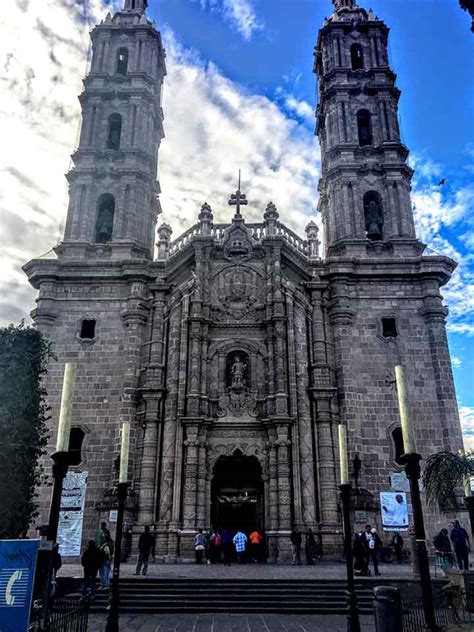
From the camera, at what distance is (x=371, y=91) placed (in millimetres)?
32531

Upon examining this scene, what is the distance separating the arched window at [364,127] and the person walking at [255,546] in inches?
890

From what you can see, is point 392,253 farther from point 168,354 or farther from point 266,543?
point 266,543

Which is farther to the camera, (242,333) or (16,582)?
(242,333)

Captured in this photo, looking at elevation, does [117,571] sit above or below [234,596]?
above

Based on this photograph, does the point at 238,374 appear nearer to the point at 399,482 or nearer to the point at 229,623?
the point at 399,482

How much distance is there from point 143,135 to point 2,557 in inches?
1078

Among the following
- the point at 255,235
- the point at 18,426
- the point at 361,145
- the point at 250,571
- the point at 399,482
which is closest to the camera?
the point at 18,426

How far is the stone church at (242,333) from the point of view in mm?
23203

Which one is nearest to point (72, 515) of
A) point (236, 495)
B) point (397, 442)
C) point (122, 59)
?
point (236, 495)

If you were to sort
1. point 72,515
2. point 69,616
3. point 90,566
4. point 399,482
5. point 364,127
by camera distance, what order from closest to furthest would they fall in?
1. point 69,616
2. point 90,566
3. point 72,515
4. point 399,482
5. point 364,127

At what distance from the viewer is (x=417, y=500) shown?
8.08 meters

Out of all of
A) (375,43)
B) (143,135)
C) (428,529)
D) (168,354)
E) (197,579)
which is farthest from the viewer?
(375,43)

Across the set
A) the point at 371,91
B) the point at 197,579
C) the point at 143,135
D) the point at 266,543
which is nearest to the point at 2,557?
the point at 197,579

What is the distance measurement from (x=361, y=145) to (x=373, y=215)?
4.89 metres
